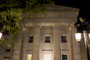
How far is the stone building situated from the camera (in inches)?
1249

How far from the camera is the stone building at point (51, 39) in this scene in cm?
3172

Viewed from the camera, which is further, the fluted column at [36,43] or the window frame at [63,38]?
the window frame at [63,38]

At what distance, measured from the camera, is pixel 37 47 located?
104 ft

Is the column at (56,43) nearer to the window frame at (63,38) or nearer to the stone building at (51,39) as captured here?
the stone building at (51,39)

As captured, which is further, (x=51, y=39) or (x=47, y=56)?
(x=51, y=39)

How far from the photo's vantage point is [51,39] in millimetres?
34250

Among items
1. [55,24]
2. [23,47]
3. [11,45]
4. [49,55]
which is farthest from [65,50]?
[11,45]

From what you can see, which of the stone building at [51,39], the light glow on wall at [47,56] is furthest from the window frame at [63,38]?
the light glow on wall at [47,56]

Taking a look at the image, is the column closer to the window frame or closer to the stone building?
the stone building

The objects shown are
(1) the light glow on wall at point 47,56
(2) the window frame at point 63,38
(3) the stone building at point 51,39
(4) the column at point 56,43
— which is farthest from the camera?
(2) the window frame at point 63,38

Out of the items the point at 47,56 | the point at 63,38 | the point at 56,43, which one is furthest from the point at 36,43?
the point at 63,38

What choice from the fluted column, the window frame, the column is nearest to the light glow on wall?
the column

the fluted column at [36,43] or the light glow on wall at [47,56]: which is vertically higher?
the fluted column at [36,43]

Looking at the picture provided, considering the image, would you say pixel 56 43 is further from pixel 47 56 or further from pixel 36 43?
→ pixel 36 43
